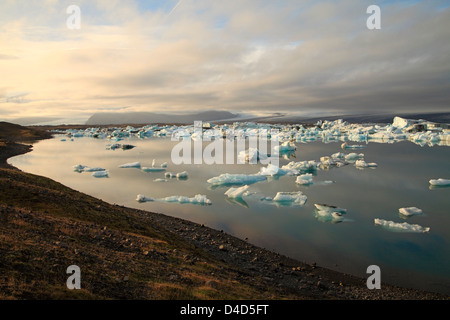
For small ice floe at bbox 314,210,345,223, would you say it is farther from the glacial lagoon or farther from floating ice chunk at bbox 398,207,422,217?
floating ice chunk at bbox 398,207,422,217

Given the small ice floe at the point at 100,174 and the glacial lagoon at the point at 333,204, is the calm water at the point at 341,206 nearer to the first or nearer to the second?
the glacial lagoon at the point at 333,204

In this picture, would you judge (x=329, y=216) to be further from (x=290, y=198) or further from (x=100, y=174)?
(x=100, y=174)

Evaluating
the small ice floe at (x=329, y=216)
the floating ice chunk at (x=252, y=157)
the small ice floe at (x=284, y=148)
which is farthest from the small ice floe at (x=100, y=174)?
the small ice floe at (x=284, y=148)

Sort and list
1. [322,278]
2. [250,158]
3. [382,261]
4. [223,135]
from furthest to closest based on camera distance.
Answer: [223,135]
[250,158]
[382,261]
[322,278]

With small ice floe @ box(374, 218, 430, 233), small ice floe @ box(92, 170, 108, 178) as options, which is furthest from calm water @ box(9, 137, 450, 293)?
small ice floe @ box(92, 170, 108, 178)
